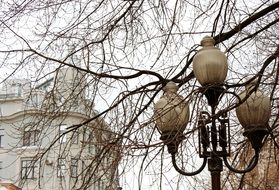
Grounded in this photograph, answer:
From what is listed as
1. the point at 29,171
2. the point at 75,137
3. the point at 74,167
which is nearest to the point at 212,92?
the point at 75,137

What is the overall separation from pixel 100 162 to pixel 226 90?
1.67 metres

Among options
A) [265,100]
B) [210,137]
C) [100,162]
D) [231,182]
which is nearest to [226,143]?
[210,137]

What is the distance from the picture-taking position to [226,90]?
206 inches

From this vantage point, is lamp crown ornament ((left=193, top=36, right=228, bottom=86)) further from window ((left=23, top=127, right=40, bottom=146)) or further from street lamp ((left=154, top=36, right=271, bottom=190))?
window ((left=23, top=127, right=40, bottom=146))

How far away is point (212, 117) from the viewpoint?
518 centimetres

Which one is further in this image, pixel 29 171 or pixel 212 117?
pixel 29 171

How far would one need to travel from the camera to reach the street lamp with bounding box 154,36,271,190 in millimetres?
5121

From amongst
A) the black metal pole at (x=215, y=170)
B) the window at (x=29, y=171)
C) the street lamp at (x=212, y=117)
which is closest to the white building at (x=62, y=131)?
the window at (x=29, y=171)

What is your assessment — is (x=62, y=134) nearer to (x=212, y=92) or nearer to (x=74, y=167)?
(x=74, y=167)

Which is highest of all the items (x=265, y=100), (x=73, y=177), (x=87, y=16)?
(x=87, y=16)

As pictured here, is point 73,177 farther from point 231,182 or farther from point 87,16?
point 231,182

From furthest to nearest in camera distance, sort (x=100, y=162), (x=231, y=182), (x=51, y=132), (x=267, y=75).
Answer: (x=231, y=182) < (x=51, y=132) < (x=100, y=162) < (x=267, y=75)

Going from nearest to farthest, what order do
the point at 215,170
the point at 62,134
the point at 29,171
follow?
the point at 215,170, the point at 29,171, the point at 62,134

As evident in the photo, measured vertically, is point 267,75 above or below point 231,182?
above
